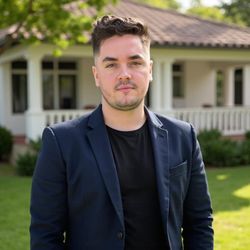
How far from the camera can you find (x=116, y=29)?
7.98 ft

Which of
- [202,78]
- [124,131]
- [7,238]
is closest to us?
[124,131]

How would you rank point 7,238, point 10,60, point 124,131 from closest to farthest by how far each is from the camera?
point 124,131 < point 7,238 < point 10,60

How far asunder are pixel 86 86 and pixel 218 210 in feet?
33.7

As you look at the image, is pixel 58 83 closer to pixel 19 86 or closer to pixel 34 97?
pixel 19 86

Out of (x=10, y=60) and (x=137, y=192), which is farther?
(x=10, y=60)

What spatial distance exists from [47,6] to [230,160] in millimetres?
6396

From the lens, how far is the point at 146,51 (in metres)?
2.51

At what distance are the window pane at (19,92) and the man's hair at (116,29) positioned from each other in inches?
589

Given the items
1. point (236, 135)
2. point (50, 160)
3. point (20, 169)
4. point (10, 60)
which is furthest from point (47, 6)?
point (50, 160)

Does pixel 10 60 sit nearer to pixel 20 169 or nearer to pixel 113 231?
pixel 20 169

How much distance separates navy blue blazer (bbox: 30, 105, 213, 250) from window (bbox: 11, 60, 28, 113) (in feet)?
48.8

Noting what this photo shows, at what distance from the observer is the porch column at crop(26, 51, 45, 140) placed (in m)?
13.6

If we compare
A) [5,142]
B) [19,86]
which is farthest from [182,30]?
[5,142]

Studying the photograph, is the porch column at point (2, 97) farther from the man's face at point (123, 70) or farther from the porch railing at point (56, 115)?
the man's face at point (123, 70)
